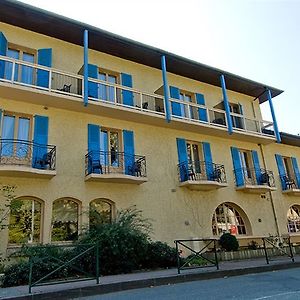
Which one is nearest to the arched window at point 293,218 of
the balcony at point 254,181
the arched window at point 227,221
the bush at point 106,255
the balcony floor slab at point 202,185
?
the balcony at point 254,181

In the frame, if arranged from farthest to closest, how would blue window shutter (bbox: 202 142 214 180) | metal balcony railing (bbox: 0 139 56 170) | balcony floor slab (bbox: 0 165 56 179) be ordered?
blue window shutter (bbox: 202 142 214 180) → metal balcony railing (bbox: 0 139 56 170) → balcony floor slab (bbox: 0 165 56 179)

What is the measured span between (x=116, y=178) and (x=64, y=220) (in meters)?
2.43

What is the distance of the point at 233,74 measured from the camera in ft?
55.1

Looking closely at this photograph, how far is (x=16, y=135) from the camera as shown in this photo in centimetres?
1120

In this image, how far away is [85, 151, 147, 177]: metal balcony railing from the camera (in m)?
11.9

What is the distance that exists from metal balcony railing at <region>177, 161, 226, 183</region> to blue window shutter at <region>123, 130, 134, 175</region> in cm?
250

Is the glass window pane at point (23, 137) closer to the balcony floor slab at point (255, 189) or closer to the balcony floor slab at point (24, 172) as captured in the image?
the balcony floor slab at point (24, 172)

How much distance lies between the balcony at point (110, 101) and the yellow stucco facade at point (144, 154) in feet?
0.21

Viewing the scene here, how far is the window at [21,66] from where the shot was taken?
11.4 m

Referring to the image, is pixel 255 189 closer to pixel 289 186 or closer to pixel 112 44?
pixel 289 186

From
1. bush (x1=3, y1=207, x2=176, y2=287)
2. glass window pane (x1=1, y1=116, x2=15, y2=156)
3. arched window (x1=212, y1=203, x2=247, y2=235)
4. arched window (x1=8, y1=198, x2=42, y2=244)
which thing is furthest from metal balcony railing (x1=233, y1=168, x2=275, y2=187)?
glass window pane (x1=1, y1=116, x2=15, y2=156)

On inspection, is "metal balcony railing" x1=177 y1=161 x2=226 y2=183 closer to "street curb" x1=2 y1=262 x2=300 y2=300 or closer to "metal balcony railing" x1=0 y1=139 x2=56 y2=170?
"street curb" x1=2 y1=262 x2=300 y2=300

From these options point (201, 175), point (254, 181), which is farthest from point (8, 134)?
point (254, 181)

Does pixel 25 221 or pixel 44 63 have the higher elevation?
pixel 44 63
